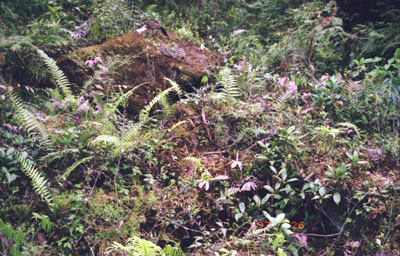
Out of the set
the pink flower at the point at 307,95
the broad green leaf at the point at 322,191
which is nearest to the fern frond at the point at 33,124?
the broad green leaf at the point at 322,191

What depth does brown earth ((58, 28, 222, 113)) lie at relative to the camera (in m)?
4.27

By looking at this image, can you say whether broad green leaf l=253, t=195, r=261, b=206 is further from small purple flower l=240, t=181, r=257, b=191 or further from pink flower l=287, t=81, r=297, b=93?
pink flower l=287, t=81, r=297, b=93

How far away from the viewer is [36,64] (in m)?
4.04

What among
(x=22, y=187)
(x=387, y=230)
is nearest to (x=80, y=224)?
(x=22, y=187)

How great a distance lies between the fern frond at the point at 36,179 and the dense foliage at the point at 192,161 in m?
0.02

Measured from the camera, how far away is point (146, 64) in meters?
4.60

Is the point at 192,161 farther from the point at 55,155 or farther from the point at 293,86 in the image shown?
the point at 293,86

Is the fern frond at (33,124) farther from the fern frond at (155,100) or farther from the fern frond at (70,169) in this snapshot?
the fern frond at (155,100)

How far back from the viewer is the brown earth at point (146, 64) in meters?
4.27

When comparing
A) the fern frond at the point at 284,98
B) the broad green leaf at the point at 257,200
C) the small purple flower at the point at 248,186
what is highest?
the fern frond at the point at 284,98

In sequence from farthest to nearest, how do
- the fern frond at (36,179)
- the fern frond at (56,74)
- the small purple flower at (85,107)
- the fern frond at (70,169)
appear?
the fern frond at (56,74) → the small purple flower at (85,107) → the fern frond at (70,169) → the fern frond at (36,179)

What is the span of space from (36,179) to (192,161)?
159 centimetres

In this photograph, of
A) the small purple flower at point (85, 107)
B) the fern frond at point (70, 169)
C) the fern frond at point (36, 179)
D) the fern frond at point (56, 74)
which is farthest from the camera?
the fern frond at point (56, 74)
